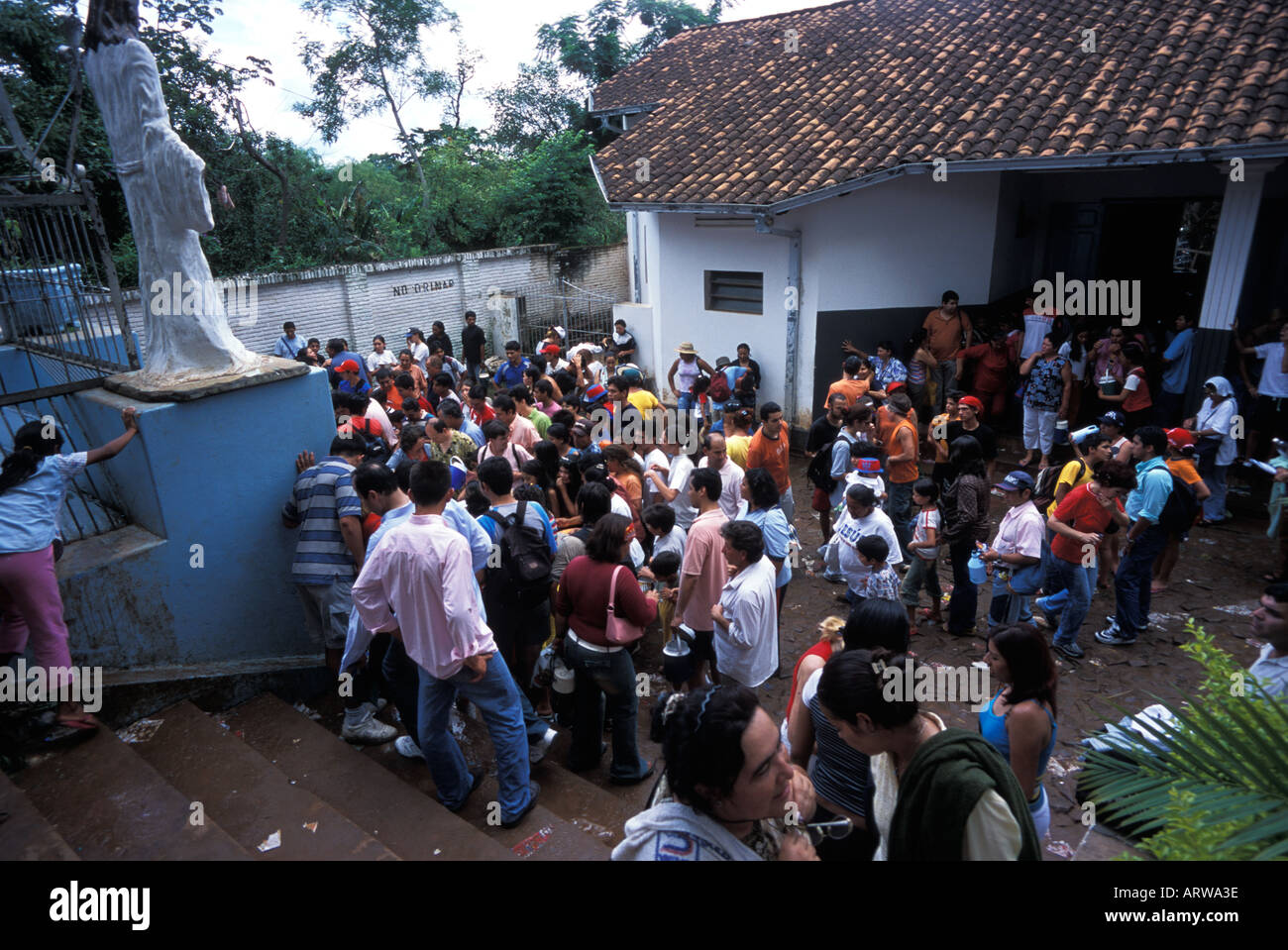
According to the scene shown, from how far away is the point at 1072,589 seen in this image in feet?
18.0

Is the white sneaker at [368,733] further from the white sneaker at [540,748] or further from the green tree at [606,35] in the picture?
the green tree at [606,35]

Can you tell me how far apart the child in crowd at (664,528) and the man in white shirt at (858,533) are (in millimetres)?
1140

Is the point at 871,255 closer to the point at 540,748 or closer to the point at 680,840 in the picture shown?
the point at 540,748

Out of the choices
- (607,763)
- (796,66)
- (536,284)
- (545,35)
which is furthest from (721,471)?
(545,35)

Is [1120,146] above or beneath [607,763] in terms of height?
above

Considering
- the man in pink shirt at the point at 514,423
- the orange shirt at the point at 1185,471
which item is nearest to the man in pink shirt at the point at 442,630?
the man in pink shirt at the point at 514,423

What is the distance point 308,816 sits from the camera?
3469mm

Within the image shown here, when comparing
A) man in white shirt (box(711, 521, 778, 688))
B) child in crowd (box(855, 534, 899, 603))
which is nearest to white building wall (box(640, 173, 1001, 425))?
child in crowd (box(855, 534, 899, 603))

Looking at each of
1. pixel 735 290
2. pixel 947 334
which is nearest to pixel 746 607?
pixel 947 334

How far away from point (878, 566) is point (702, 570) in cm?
122

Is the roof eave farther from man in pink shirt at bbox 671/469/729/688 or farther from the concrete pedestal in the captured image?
the concrete pedestal

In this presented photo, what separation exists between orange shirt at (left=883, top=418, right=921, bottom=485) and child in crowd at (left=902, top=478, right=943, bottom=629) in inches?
34.8

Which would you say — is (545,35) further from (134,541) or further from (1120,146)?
(134,541)
